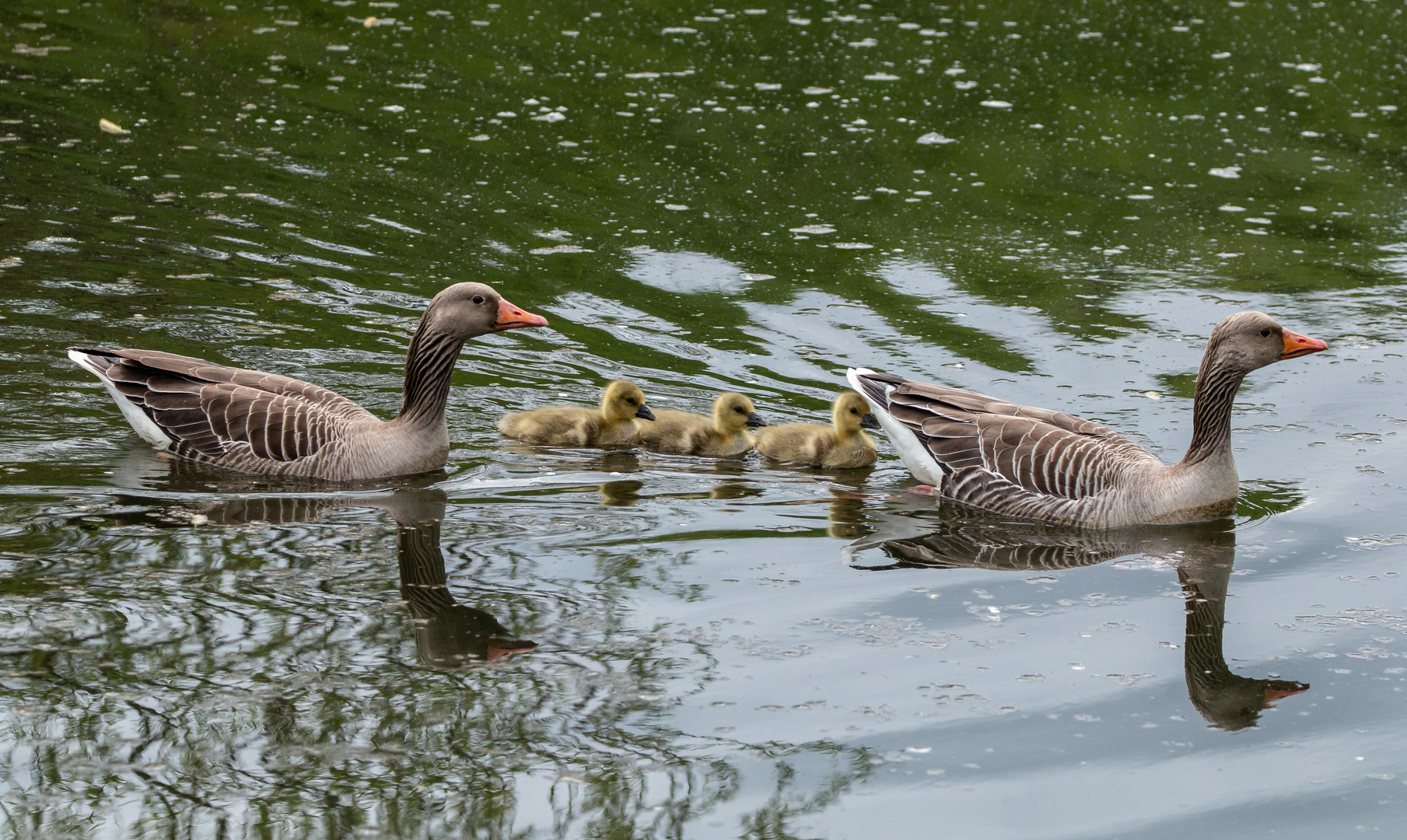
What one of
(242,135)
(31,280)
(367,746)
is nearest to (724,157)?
(242,135)

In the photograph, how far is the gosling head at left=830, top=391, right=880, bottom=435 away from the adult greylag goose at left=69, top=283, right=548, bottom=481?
216cm

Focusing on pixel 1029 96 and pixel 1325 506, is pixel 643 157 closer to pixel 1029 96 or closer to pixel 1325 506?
pixel 1029 96

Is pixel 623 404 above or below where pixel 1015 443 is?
above

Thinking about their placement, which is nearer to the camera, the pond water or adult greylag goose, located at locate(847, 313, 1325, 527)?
the pond water

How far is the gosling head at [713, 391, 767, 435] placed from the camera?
9.45 metres

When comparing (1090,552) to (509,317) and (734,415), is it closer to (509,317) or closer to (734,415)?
(734,415)

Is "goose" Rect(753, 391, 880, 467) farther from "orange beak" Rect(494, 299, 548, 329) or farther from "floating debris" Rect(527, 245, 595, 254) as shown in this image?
"floating debris" Rect(527, 245, 595, 254)

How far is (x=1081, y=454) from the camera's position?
27.6ft

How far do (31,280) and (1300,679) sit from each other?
1002cm

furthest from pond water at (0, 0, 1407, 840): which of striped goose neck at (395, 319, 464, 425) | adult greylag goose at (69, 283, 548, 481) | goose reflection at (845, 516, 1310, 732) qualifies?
striped goose neck at (395, 319, 464, 425)

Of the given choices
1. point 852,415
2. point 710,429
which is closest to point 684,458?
point 710,429

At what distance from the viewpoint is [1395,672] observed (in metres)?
6.48

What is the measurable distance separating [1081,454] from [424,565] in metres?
3.90

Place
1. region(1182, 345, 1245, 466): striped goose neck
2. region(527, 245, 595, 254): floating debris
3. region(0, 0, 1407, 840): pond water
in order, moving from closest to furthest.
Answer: region(0, 0, 1407, 840): pond water
region(1182, 345, 1245, 466): striped goose neck
region(527, 245, 595, 254): floating debris
